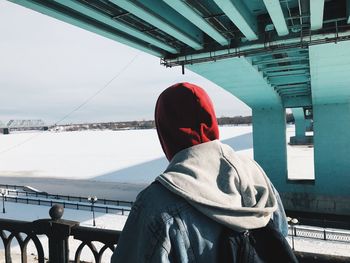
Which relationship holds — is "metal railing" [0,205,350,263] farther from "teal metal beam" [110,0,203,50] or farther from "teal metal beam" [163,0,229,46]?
"teal metal beam" [163,0,229,46]

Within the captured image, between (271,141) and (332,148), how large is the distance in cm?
425

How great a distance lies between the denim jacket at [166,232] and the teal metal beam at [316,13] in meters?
6.46

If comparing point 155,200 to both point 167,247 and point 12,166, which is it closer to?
point 167,247

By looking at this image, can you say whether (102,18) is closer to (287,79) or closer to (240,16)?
(240,16)

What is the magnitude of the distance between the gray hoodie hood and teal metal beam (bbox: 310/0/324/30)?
6.20m

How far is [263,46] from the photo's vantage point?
9086mm

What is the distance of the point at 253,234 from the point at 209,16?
22.2ft

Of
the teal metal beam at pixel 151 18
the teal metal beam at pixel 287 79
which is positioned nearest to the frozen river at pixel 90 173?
the teal metal beam at pixel 287 79

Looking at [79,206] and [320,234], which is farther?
[79,206]

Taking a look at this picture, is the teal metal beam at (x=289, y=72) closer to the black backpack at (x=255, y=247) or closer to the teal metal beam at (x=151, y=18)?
the teal metal beam at (x=151, y=18)

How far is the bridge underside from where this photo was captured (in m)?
6.64

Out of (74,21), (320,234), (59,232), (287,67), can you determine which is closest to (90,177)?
(320,234)

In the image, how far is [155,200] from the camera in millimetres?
1110

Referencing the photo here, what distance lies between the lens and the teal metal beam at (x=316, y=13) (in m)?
6.34
